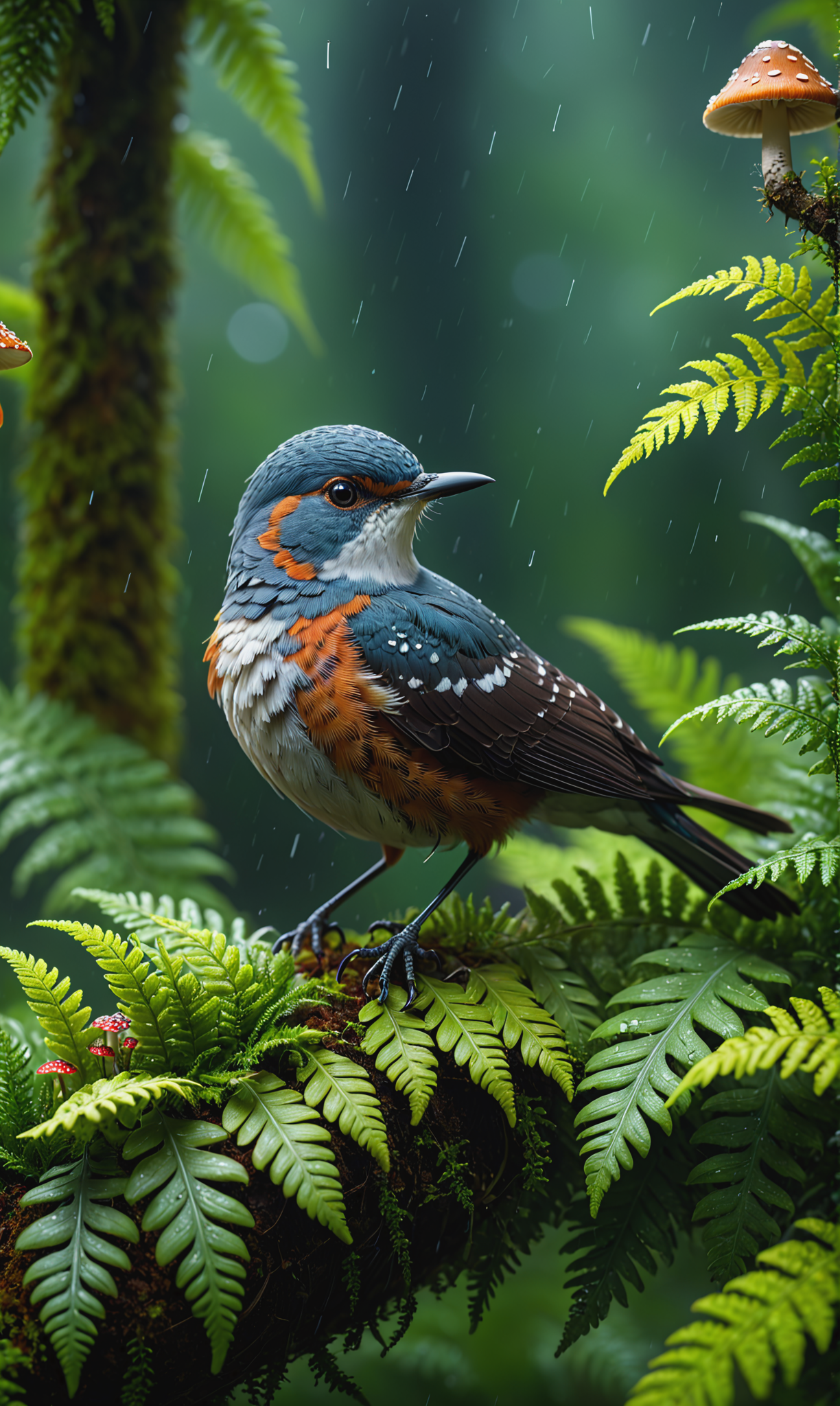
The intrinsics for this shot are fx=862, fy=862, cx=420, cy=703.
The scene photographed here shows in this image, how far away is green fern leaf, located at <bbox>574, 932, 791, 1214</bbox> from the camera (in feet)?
4.44

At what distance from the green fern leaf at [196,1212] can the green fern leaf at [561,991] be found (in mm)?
638

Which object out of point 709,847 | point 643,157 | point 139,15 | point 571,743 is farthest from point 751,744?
point 643,157

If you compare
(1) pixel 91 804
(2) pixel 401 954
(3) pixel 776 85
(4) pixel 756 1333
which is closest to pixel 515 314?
(1) pixel 91 804

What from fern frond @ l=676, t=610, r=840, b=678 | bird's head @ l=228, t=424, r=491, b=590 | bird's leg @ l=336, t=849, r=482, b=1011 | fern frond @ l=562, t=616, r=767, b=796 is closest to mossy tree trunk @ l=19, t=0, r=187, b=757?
bird's head @ l=228, t=424, r=491, b=590

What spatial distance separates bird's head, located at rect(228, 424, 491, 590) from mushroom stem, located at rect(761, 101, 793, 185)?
0.68 m

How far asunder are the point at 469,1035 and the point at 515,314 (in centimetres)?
418

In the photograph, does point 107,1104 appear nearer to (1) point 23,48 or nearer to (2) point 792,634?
(2) point 792,634

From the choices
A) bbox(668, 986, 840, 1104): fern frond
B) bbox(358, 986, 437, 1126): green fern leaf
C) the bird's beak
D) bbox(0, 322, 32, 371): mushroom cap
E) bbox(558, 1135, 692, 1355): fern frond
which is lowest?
bbox(558, 1135, 692, 1355): fern frond

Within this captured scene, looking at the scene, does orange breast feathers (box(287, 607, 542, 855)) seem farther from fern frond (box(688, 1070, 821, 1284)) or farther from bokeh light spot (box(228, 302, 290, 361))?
bokeh light spot (box(228, 302, 290, 361))

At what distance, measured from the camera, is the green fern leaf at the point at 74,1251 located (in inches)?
43.6

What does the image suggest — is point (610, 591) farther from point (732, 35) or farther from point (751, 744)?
point (732, 35)

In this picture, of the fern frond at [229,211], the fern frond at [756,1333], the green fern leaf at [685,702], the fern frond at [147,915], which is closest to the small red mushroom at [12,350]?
the fern frond at [147,915]

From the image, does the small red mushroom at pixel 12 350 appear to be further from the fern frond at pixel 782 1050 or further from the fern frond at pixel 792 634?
the fern frond at pixel 782 1050

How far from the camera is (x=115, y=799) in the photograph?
2.83m
